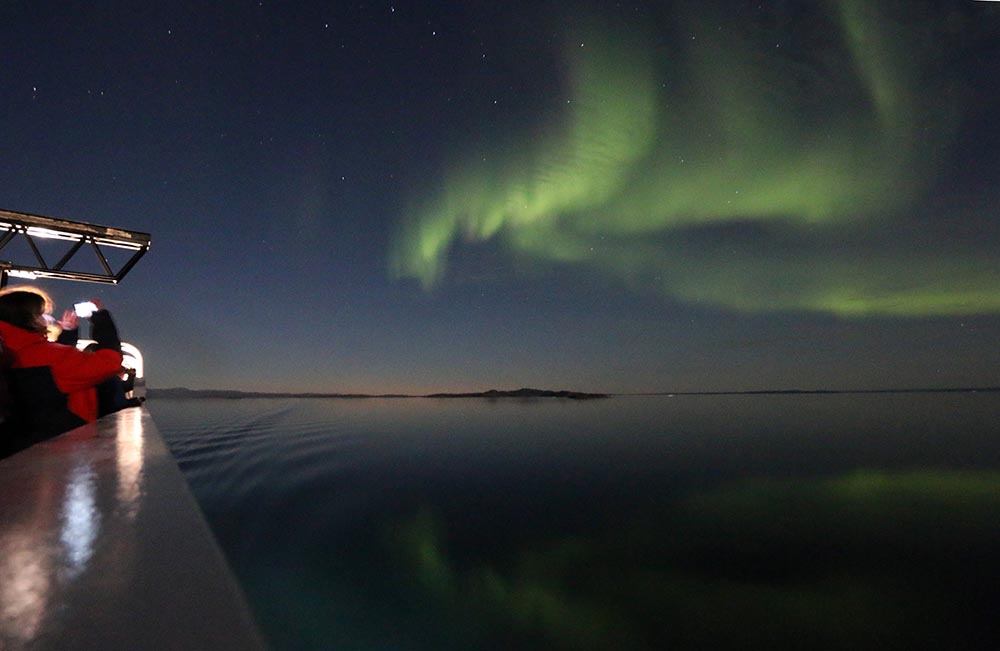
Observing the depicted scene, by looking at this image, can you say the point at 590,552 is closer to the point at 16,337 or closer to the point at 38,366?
the point at 38,366

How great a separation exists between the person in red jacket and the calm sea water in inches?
109

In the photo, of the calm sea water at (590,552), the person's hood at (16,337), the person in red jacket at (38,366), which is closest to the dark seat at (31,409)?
the person in red jacket at (38,366)

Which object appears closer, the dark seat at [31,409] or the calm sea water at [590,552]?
the dark seat at [31,409]

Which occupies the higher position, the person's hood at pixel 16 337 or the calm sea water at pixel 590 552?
the person's hood at pixel 16 337

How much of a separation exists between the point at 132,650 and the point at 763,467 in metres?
19.3

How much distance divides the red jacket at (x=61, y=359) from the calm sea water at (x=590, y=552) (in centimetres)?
292

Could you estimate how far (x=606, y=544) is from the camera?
300 inches

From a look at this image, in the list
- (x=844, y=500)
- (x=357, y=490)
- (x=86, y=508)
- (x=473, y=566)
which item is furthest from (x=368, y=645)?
(x=844, y=500)

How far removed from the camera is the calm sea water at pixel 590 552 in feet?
16.6

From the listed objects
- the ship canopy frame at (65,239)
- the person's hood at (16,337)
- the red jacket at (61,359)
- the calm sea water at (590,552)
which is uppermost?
the ship canopy frame at (65,239)

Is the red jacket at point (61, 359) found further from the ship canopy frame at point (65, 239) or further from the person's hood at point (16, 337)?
the ship canopy frame at point (65, 239)

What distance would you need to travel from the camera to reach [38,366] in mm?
3885

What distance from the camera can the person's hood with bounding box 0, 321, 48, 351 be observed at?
143 inches

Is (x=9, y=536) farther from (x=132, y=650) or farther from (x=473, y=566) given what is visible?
(x=473, y=566)
